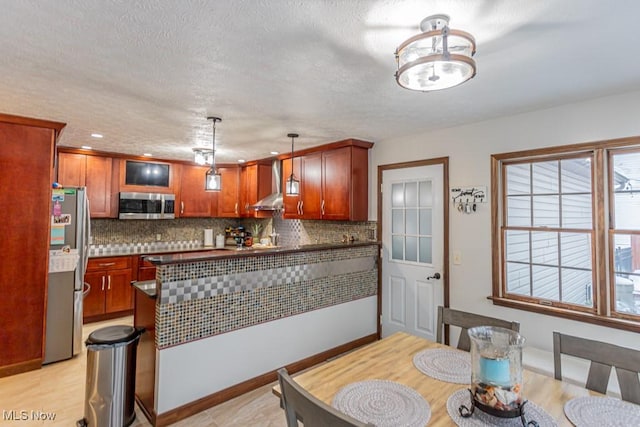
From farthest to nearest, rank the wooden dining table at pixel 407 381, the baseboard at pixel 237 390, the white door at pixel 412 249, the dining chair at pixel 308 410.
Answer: the white door at pixel 412 249 < the baseboard at pixel 237 390 < the wooden dining table at pixel 407 381 < the dining chair at pixel 308 410

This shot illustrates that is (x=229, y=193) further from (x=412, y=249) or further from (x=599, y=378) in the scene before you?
(x=599, y=378)

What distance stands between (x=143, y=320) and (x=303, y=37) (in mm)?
2365

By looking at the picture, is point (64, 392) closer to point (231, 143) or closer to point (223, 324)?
point (223, 324)

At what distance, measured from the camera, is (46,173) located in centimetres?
314

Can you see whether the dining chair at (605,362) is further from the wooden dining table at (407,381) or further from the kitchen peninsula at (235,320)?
the kitchen peninsula at (235,320)

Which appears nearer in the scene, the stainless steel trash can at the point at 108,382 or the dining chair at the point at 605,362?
the dining chair at the point at 605,362

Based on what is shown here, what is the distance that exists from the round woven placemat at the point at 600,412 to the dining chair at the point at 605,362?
0.50 ft

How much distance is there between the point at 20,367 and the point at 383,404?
355 cm

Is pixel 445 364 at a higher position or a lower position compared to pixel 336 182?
lower

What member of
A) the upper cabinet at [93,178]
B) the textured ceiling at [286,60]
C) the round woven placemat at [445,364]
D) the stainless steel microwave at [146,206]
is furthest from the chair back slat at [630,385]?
the upper cabinet at [93,178]

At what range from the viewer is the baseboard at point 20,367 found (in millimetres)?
2973

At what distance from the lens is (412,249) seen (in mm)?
3705

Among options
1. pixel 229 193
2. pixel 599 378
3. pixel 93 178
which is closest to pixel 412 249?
pixel 599 378

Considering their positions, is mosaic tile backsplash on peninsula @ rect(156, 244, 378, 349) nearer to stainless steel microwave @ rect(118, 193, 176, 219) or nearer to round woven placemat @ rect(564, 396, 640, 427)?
round woven placemat @ rect(564, 396, 640, 427)
